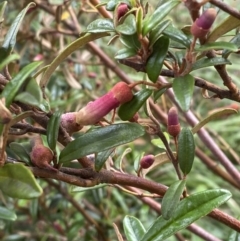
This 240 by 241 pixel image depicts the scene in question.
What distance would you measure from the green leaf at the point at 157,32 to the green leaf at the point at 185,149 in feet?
0.39

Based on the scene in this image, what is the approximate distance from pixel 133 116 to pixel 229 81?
108mm

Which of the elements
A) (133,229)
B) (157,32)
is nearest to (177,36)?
(157,32)

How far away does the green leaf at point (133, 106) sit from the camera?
47cm

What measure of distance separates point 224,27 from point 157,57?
0.07m

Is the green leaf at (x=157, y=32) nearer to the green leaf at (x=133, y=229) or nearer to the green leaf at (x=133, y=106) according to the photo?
the green leaf at (x=133, y=106)

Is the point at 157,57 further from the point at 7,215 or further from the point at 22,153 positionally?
the point at 7,215

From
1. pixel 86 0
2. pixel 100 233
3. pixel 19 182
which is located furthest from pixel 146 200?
pixel 19 182

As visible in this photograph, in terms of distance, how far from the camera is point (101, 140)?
1.55 ft

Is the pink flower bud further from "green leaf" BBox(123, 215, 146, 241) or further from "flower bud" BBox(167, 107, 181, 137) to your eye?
"green leaf" BBox(123, 215, 146, 241)

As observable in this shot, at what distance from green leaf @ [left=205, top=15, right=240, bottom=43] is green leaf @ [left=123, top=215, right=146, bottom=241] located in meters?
0.24

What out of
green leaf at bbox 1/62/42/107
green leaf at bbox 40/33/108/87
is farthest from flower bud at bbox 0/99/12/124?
green leaf at bbox 40/33/108/87

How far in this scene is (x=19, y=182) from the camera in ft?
1.36

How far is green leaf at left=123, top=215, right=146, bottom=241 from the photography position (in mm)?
558

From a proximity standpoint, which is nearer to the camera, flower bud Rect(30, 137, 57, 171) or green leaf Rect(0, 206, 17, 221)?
flower bud Rect(30, 137, 57, 171)
